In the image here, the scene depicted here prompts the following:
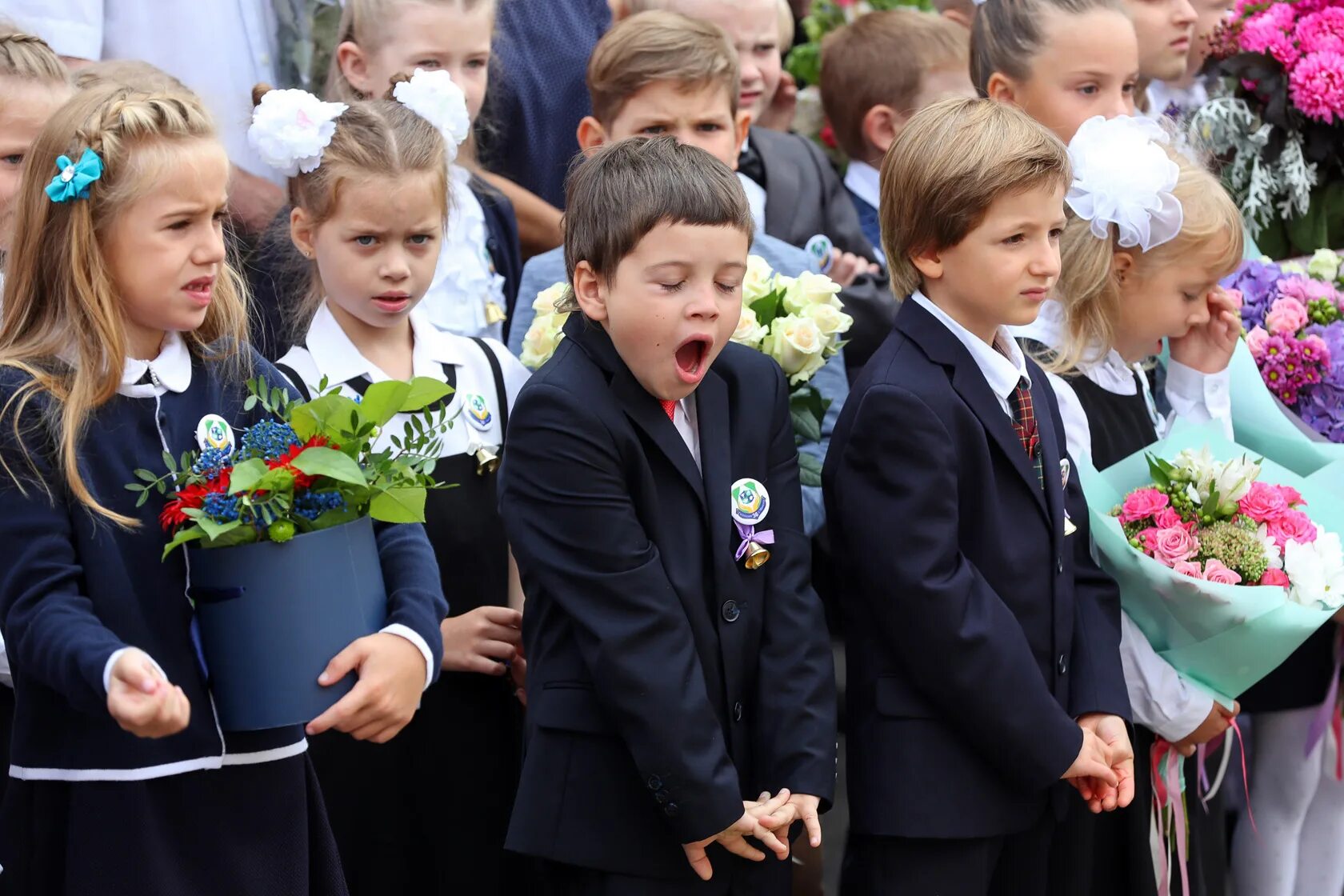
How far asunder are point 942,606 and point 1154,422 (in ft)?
3.90

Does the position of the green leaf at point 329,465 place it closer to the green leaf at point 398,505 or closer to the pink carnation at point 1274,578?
the green leaf at point 398,505

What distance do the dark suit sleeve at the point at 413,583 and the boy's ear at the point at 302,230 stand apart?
0.80 m

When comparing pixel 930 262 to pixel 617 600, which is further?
pixel 930 262

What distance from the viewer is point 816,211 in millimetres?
4434

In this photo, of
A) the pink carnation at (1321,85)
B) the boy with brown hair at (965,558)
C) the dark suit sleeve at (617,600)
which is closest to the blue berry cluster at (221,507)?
the dark suit sleeve at (617,600)

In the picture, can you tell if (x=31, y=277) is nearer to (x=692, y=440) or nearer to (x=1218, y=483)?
(x=692, y=440)

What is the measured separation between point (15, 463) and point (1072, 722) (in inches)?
76.9

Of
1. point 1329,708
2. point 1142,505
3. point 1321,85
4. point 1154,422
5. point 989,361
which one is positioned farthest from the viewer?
point 1321,85

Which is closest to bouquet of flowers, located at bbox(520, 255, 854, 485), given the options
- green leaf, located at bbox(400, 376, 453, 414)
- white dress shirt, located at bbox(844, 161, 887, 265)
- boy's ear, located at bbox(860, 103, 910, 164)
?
green leaf, located at bbox(400, 376, 453, 414)

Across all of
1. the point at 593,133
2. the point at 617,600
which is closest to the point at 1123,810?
the point at 617,600

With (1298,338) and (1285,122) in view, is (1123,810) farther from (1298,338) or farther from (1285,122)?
(1285,122)

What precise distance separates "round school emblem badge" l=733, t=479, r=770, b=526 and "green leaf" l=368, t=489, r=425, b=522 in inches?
23.5

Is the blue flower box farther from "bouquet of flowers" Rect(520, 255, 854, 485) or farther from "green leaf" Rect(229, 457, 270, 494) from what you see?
"bouquet of flowers" Rect(520, 255, 854, 485)

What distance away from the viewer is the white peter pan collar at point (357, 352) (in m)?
3.18
